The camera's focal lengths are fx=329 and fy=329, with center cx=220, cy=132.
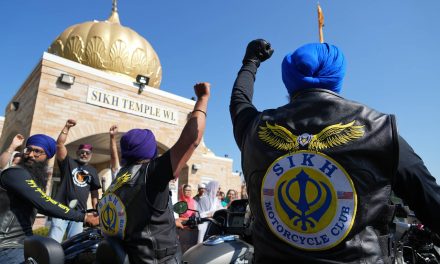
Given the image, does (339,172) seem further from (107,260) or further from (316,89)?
(107,260)

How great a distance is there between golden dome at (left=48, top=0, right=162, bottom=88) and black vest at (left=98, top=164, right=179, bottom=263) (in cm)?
1591

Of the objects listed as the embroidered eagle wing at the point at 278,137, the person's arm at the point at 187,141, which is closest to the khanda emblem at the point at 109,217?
the person's arm at the point at 187,141

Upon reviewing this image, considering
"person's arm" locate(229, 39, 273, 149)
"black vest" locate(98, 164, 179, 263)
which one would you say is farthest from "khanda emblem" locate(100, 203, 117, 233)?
"person's arm" locate(229, 39, 273, 149)

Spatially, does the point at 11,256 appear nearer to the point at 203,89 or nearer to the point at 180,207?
the point at 180,207

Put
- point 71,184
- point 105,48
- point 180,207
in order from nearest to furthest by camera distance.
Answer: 1. point 180,207
2. point 71,184
3. point 105,48

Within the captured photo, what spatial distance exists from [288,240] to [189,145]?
0.91m

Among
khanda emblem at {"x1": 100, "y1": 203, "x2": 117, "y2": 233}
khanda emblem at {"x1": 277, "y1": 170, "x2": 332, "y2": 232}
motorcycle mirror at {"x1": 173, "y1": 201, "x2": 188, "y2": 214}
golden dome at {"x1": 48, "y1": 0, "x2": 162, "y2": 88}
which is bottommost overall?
khanda emblem at {"x1": 100, "y1": 203, "x2": 117, "y2": 233}

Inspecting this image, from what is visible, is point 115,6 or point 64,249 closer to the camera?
point 64,249

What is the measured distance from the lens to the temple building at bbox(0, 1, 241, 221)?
11641mm

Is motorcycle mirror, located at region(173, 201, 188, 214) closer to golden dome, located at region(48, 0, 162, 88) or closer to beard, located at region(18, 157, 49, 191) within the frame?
beard, located at region(18, 157, 49, 191)

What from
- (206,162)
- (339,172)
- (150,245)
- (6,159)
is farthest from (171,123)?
(339,172)

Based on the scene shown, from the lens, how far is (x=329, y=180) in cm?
112

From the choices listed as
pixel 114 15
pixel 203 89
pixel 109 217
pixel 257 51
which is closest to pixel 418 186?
pixel 257 51

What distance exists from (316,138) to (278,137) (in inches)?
5.8
